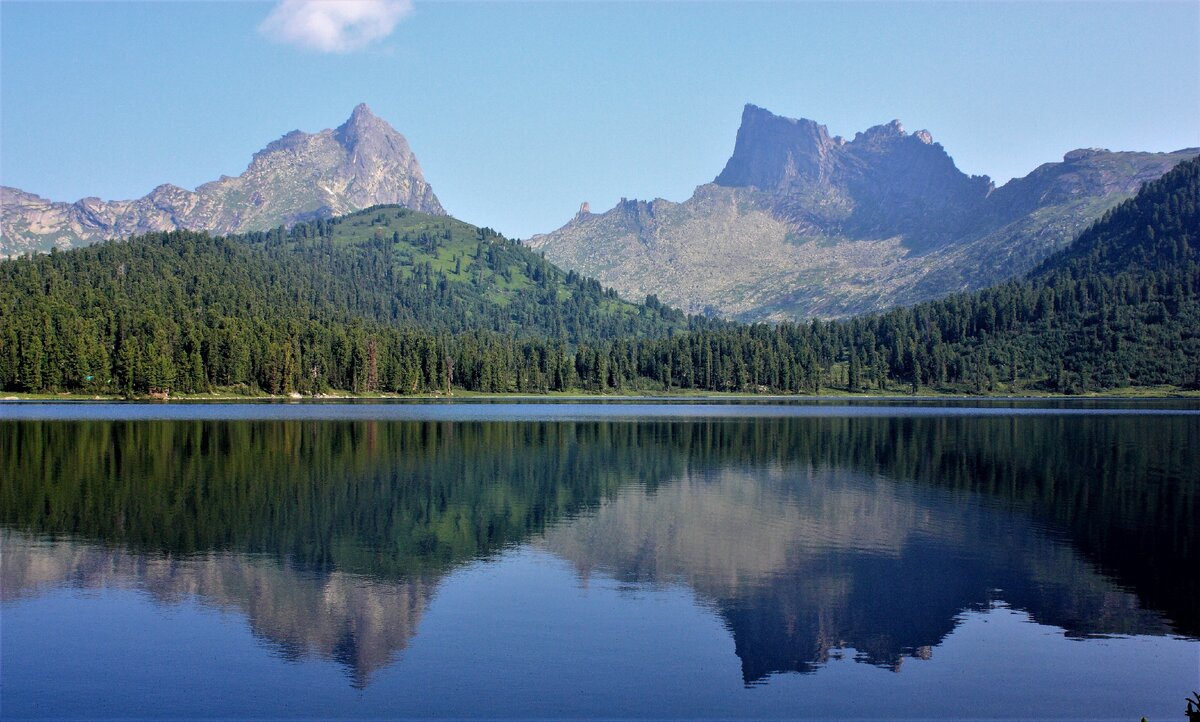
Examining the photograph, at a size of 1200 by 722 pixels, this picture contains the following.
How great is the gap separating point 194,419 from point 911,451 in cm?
9117

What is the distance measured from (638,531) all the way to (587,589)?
11.8m

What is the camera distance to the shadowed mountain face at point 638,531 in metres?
31.8

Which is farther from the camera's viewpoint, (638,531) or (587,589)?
(638,531)

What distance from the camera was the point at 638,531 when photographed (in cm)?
4691

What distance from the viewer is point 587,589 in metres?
35.4

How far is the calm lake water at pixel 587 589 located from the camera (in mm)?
24656

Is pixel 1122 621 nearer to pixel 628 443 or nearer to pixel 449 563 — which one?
pixel 449 563

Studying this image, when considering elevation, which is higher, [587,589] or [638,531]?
[638,531]

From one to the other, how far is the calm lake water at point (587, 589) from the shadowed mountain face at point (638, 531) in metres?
0.21

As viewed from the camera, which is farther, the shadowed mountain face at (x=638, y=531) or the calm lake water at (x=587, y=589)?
the shadowed mountain face at (x=638, y=531)

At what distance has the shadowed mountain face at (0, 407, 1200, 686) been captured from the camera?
31.8 metres

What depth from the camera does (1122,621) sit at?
3172cm

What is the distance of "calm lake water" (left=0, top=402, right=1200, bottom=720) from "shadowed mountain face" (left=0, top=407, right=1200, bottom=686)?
215 millimetres

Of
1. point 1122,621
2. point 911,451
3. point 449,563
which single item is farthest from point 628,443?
point 1122,621
